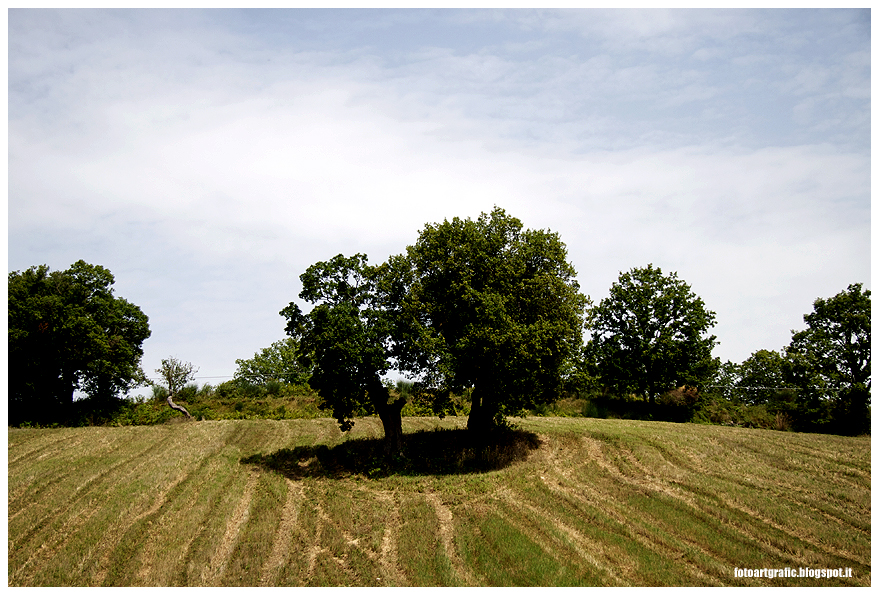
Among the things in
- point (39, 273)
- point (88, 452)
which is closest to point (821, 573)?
point (88, 452)

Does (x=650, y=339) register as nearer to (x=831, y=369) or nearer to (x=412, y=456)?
(x=831, y=369)

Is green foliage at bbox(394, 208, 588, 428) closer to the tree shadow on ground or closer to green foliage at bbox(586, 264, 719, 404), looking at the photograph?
the tree shadow on ground

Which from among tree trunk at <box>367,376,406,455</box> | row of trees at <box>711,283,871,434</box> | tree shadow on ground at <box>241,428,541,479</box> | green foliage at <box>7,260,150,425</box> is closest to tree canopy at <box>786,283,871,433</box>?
row of trees at <box>711,283,871,434</box>

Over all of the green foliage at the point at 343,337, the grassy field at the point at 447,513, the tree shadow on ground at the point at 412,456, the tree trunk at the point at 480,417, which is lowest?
the grassy field at the point at 447,513

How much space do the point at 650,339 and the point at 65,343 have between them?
5010cm

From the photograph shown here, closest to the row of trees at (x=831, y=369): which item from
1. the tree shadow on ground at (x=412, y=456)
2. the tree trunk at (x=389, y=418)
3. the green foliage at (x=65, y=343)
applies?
the tree shadow on ground at (x=412, y=456)

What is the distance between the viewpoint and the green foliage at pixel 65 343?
138 ft

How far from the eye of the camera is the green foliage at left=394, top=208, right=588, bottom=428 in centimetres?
2266

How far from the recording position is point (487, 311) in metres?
22.6

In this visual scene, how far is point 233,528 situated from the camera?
16391 millimetres

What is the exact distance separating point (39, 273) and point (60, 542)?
3903 cm

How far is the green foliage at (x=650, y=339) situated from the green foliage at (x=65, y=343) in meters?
42.1

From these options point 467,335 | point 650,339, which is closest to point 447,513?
point 467,335

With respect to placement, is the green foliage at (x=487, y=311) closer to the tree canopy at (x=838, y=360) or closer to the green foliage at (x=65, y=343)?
the tree canopy at (x=838, y=360)
